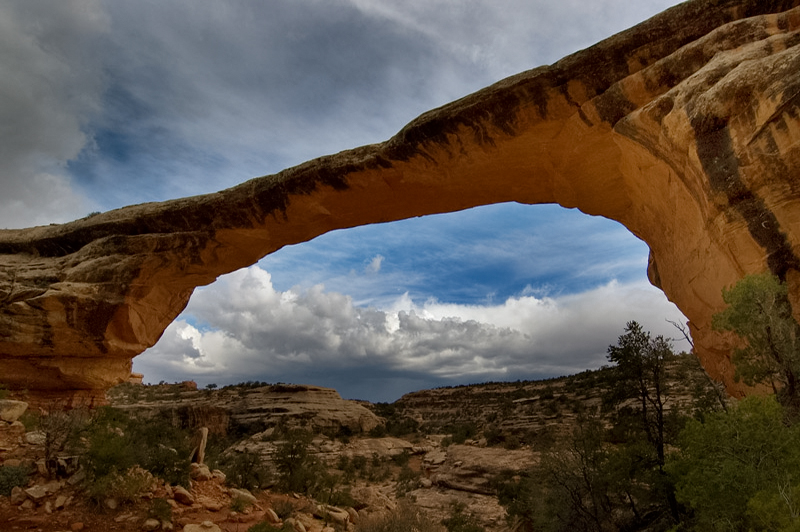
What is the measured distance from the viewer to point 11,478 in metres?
7.18

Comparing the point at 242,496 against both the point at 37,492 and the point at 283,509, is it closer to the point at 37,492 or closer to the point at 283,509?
the point at 283,509

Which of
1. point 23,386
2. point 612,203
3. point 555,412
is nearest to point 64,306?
point 23,386

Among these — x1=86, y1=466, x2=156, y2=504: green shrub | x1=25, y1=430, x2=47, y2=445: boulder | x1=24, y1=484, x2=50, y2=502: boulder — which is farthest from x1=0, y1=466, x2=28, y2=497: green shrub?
x1=25, y1=430, x2=47, y2=445: boulder

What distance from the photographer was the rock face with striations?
17.3 ft

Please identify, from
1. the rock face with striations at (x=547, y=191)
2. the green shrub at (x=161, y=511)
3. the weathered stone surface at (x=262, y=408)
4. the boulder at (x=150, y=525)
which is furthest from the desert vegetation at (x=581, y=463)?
the weathered stone surface at (x=262, y=408)

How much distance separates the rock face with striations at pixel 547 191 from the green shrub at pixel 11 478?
442 cm

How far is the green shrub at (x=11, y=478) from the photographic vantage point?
7.02 metres

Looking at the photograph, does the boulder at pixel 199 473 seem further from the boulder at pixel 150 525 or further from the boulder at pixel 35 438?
the boulder at pixel 35 438

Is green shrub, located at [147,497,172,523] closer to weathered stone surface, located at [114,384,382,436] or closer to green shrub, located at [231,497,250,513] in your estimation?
green shrub, located at [231,497,250,513]

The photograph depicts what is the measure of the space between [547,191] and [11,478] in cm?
1138

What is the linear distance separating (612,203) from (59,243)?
14.7 metres

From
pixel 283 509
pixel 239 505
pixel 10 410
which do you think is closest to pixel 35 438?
pixel 10 410

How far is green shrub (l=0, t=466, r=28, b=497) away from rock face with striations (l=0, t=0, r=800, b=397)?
4.42 metres

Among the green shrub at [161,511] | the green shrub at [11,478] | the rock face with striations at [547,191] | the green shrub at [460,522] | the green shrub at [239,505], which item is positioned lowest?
the green shrub at [460,522]
